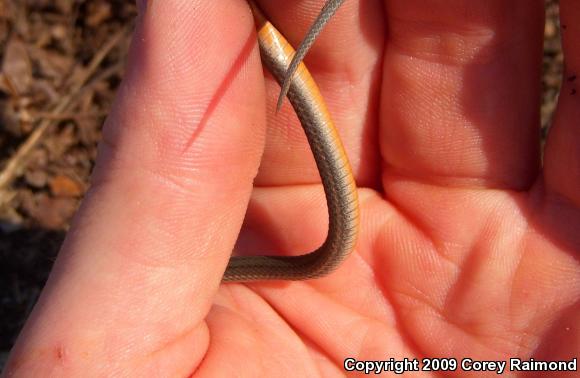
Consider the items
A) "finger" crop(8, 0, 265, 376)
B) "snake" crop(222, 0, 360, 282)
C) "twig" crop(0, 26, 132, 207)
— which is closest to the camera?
"finger" crop(8, 0, 265, 376)

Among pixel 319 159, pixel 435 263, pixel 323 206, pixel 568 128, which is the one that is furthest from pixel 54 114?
pixel 568 128

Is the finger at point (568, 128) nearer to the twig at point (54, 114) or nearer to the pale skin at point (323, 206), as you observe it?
the pale skin at point (323, 206)

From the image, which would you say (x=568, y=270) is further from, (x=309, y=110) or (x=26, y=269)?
(x=26, y=269)

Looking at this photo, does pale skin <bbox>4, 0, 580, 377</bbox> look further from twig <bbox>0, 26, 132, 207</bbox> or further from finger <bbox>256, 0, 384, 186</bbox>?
twig <bbox>0, 26, 132, 207</bbox>

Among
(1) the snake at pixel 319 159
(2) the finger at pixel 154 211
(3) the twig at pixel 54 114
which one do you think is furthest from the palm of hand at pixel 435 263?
(3) the twig at pixel 54 114

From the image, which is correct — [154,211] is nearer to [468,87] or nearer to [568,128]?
[468,87]

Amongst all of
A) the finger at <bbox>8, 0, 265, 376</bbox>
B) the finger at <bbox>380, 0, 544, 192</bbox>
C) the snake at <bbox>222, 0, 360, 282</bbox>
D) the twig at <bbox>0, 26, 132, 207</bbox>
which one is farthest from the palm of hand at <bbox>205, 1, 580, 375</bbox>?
the twig at <bbox>0, 26, 132, 207</bbox>

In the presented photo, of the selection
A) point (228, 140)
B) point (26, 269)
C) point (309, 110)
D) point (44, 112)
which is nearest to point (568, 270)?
point (309, 110)
